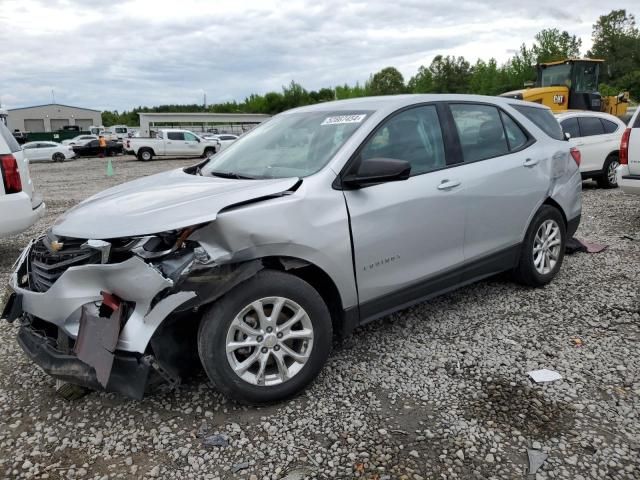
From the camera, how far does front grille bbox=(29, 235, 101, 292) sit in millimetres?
2826

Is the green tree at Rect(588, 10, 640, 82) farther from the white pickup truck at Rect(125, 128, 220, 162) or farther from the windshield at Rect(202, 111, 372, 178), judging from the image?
the windshield at Rect(202, 111, 372, 178)

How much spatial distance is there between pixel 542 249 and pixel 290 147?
2527 mm

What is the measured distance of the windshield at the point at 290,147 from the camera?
3402 mm

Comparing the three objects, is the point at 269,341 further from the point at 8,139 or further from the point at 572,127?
the point at 572,127

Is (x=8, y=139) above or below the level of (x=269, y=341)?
above

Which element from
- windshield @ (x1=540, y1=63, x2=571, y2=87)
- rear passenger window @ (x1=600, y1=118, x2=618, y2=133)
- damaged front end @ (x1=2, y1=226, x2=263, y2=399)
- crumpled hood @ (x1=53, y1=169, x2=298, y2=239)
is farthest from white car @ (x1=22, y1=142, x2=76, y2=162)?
damaged front end @ (x1=2, y1=226, x2=263, y2=399)

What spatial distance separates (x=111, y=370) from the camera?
2662 mm

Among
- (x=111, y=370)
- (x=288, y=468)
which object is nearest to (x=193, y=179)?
(x=111, y=370)

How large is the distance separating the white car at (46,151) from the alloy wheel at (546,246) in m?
33.0

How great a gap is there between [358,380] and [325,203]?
1.15 m

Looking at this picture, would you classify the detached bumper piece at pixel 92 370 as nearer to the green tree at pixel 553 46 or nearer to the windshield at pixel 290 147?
the windshield at pixel 290 147

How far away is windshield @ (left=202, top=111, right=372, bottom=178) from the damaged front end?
2.91 feet

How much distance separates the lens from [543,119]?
15.9 feet

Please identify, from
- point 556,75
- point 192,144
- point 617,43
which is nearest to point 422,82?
point 617,43
